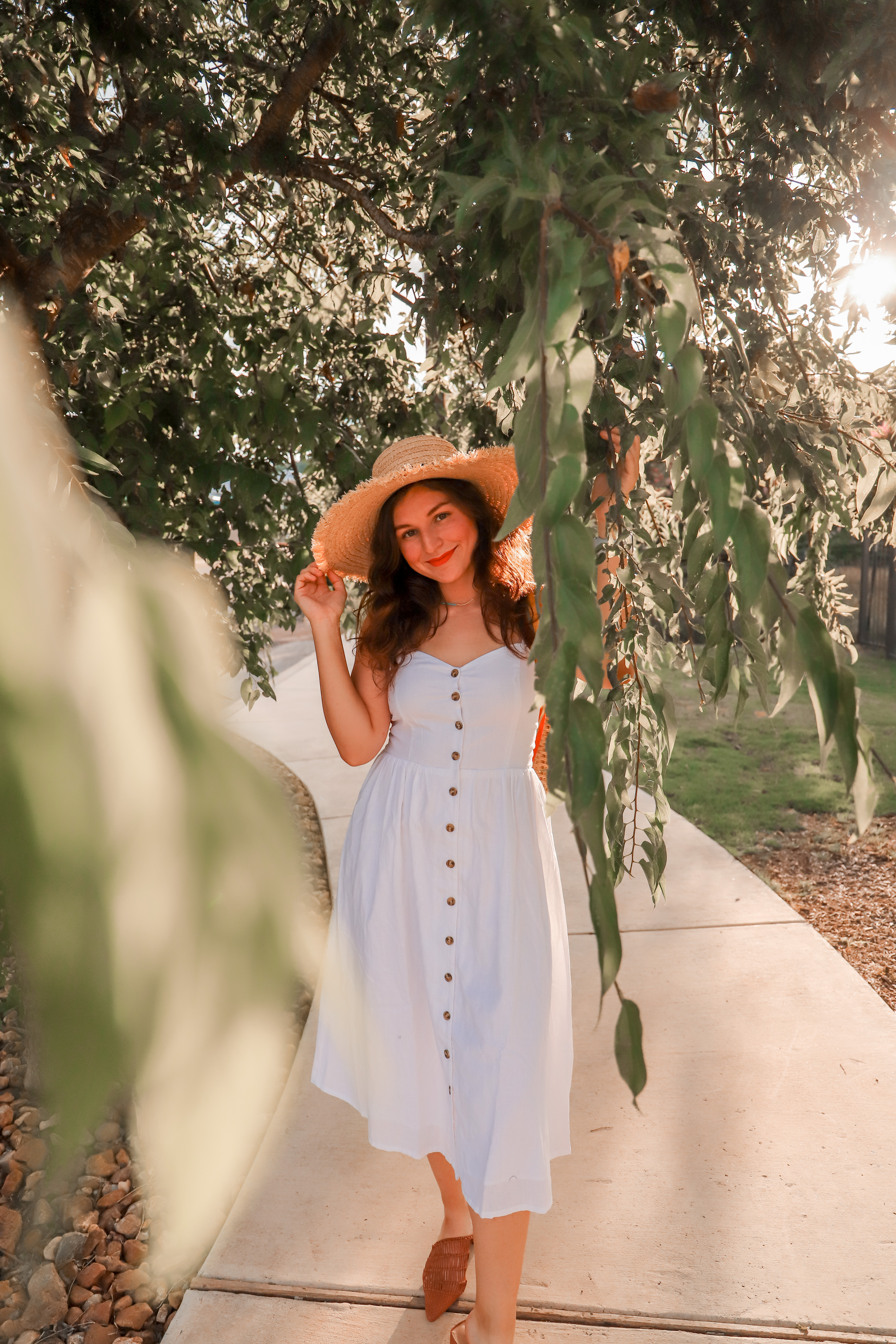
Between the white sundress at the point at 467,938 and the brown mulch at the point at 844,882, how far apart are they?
1.84 metres

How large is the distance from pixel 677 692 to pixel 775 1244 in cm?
652

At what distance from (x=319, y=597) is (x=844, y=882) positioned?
3485 mm

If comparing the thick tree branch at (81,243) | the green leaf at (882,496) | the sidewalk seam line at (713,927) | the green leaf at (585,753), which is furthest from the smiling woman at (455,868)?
the sidewalk seam line at (713,927)

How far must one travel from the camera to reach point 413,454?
2129mm

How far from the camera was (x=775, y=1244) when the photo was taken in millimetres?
2072

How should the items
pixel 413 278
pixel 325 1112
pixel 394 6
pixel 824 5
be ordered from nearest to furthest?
pixel 824 5, pixel 394 6, pixel 325 1112, pixel 413 278

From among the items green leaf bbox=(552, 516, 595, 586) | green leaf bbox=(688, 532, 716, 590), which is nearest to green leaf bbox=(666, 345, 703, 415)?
green leaf bbox=(552, 516, 595, 586)

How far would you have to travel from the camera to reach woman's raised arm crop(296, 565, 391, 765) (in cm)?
201

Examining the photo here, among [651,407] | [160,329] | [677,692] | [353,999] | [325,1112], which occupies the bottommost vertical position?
[325,1112]

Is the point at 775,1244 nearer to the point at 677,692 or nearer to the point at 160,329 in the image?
the point at 160,329

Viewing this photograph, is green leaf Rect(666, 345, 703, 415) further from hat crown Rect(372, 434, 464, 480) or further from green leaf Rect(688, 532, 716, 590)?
hat crown Rect(372, 434, 464, 480)

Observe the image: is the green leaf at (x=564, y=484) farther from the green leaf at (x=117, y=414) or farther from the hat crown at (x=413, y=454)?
the green leaf at (x=117, y=414)

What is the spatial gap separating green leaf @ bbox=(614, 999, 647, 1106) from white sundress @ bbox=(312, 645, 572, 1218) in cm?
142

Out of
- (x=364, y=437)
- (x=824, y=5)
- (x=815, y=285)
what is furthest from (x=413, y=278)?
(x=824, y=5)
